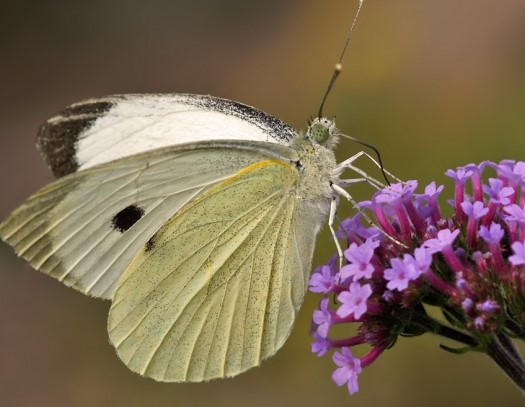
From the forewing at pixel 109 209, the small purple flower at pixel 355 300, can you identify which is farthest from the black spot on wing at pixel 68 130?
the small purple flower at pixel 355 300

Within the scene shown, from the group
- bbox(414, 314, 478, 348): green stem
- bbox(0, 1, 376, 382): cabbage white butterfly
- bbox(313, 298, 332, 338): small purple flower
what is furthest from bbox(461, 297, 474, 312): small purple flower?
bbox(0, 1, 376, 382): cabbage white butterfly

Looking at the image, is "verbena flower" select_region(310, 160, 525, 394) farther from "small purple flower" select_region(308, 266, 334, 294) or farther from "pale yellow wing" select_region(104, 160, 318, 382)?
"pale yellow wing" select_region(104, 160, 318, 382)

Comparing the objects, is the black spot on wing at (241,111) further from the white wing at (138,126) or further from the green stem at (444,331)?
the green stem at (444,331)

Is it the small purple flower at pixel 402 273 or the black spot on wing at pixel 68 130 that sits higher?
the black spot on wing at pixel 68 130

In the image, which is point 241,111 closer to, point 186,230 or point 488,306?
point 186,230

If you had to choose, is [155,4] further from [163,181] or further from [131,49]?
[163,181]

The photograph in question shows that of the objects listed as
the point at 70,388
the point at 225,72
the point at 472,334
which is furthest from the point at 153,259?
the point at 225,72
